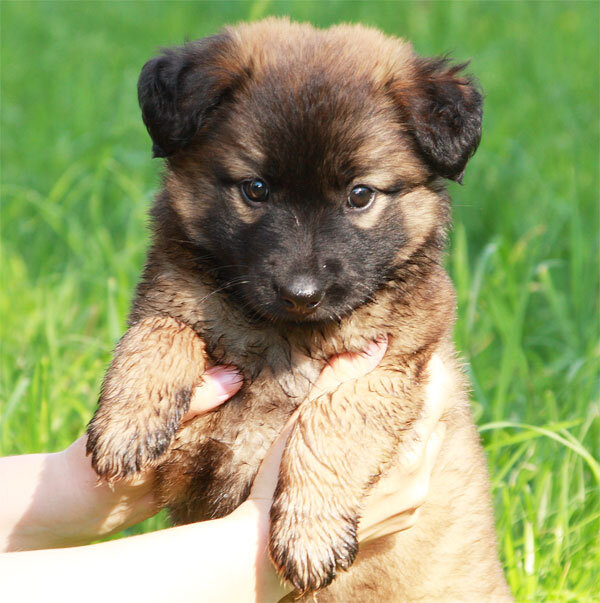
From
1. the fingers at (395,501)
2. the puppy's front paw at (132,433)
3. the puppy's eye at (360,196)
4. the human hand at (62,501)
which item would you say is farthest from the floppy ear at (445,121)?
the human hand at (62,501)

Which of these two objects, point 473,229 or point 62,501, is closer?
point 62,501

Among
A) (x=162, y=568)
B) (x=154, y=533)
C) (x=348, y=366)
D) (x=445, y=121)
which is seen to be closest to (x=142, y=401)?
(x=154, y=533)

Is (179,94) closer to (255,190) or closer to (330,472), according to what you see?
(255,190)

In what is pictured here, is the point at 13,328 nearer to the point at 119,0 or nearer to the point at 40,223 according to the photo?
the point at 40,223

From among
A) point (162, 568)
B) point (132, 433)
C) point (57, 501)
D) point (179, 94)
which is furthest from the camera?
point (57, 501)

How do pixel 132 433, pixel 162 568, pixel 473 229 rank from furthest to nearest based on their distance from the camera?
pixel 473 229
pixel 132 433
pixel 162 568

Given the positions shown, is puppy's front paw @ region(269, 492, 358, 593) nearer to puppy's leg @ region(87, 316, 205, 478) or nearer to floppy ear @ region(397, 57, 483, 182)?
puppy's leg @ region(87, 316, 205, 478)
